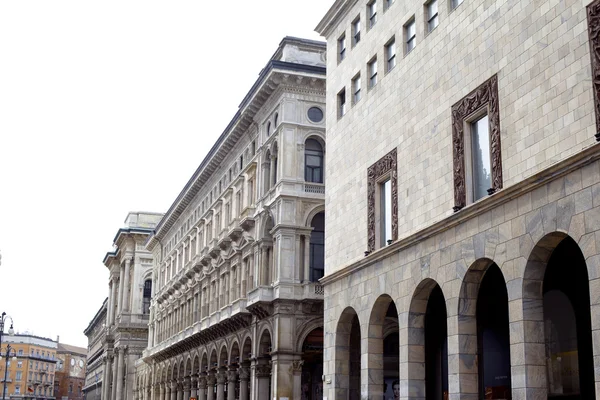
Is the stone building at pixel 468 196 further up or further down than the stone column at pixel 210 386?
further up

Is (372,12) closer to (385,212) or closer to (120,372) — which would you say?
(385,212)

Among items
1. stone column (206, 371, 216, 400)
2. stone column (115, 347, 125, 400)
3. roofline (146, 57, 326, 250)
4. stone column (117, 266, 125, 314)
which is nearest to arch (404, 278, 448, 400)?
roofline (146, 57, 326, 250)

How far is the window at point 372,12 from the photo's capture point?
37219 mm

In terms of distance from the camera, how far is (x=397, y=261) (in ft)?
106

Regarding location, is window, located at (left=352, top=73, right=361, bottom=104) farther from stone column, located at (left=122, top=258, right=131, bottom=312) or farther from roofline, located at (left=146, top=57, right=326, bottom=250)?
stone column, located at (left=122, top=258, right=131, bottom=312)

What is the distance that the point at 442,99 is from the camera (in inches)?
1191

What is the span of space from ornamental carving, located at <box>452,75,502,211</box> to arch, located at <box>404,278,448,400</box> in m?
3.62

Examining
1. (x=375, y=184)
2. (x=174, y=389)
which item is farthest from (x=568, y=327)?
(x=174, y=389)

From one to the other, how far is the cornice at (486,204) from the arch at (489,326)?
79.6 inches

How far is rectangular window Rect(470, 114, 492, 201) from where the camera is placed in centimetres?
2748

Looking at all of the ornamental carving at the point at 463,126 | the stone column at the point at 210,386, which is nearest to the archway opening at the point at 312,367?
the stone column at the point at 210,386

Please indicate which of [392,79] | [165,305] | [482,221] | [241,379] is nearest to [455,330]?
[482,221]

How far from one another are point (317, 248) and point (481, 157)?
25583 millimetres

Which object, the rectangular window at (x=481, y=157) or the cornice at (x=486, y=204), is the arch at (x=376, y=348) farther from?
the rectangular window at (x=481, y=157)
